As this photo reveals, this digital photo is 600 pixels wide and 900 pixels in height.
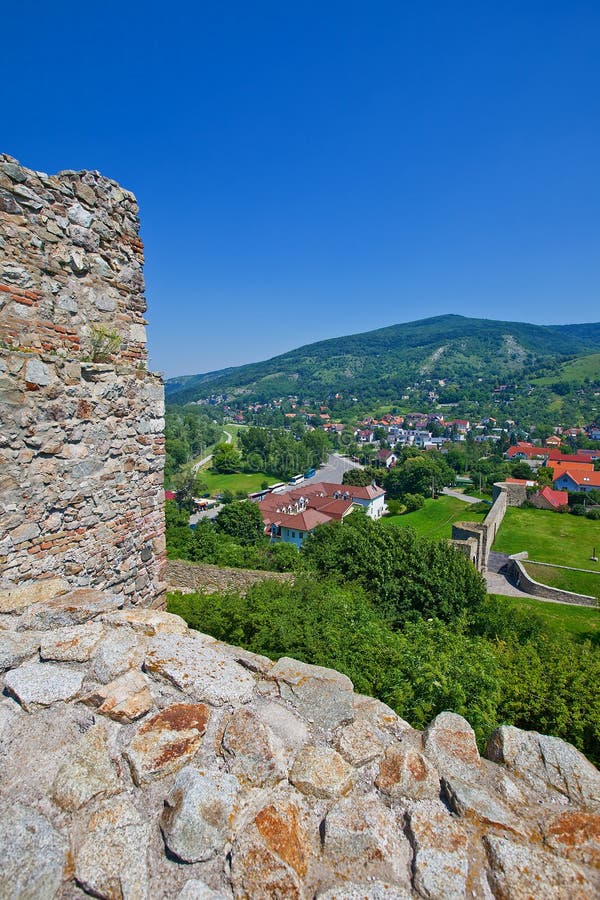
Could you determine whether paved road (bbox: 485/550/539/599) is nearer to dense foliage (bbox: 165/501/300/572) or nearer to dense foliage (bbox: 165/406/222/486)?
dense foliage (bbox: 165/501/300/572)

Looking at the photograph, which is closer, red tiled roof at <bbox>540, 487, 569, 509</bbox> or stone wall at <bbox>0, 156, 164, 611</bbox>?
stone wall at <bbox>0, 156, 164, 611</bbox>

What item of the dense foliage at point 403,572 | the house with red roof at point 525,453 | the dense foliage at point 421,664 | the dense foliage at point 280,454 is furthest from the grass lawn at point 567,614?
the house with red roof at point 525,453

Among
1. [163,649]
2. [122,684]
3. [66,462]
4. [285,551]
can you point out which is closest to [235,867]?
[122,684]

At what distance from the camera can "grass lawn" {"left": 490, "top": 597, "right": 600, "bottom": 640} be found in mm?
25062

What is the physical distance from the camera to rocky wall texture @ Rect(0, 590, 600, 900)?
1912 mm

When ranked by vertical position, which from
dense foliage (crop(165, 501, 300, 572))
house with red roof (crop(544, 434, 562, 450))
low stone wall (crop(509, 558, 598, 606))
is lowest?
house with red roof (crop(544, 434, 562, 450))

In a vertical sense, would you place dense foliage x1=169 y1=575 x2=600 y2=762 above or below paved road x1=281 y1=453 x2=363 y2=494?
above

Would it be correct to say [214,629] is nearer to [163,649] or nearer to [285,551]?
[163,649]

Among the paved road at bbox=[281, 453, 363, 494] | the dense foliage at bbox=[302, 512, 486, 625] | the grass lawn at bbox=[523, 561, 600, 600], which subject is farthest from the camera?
the paved road at bbox=[281, 453, 363, 494]

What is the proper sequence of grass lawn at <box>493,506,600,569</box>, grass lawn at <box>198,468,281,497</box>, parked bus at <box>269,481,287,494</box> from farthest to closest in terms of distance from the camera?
parked bus at <box>269,481,287,494</box> < grass lawn at <box>198,468,281,497</box> < grass lawn at <box>493,506,600,569</box>

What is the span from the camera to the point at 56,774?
233 centimetres

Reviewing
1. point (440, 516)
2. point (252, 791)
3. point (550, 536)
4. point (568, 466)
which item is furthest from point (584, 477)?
point (252, 791)

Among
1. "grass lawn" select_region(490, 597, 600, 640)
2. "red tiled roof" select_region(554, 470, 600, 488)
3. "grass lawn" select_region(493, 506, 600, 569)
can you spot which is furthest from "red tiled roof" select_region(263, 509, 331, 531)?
"red tiled roof" select_region(554, 470, 600, 488)

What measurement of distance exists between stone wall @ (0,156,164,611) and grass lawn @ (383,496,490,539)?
47.3 meters
